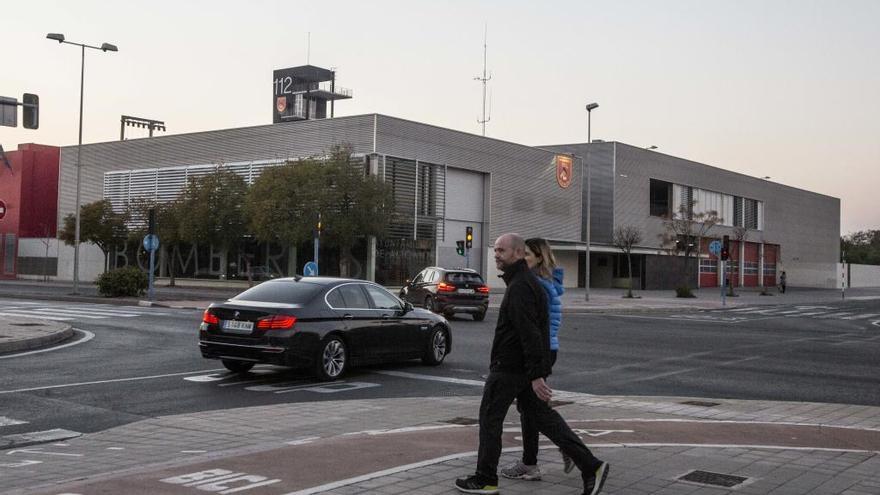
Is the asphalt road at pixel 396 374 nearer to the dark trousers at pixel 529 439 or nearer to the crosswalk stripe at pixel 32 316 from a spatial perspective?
the crosswalk stripe at pixel 32 316

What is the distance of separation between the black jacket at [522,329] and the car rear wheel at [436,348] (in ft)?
27.3

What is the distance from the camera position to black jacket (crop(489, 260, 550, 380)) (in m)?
6.08

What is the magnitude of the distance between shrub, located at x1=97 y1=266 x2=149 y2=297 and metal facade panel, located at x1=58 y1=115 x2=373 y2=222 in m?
18.6

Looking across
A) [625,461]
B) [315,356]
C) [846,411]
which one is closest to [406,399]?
[315,356]

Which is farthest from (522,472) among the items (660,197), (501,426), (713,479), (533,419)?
(660,197)

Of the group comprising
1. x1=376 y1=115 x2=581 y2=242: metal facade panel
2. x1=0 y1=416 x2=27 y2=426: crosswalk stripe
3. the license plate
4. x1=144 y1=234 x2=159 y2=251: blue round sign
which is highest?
x1=376 y1=115 x2=581 y2=242: metal facade panel

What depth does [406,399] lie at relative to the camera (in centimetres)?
1075

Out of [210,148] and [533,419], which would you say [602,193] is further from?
[533,419]

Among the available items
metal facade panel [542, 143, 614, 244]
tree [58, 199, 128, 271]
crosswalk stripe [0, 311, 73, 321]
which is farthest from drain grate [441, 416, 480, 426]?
metal facade panel [542, 143, 614, 244]

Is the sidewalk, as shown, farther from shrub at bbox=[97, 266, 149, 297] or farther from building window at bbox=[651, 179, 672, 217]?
building window at bbox=[651, 179, 672, 217]

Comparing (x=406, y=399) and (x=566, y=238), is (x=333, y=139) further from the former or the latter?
(x=406, y=399)

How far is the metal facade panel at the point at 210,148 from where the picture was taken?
171 ft

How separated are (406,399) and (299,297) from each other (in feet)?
8.92

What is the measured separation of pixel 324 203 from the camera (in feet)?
151
